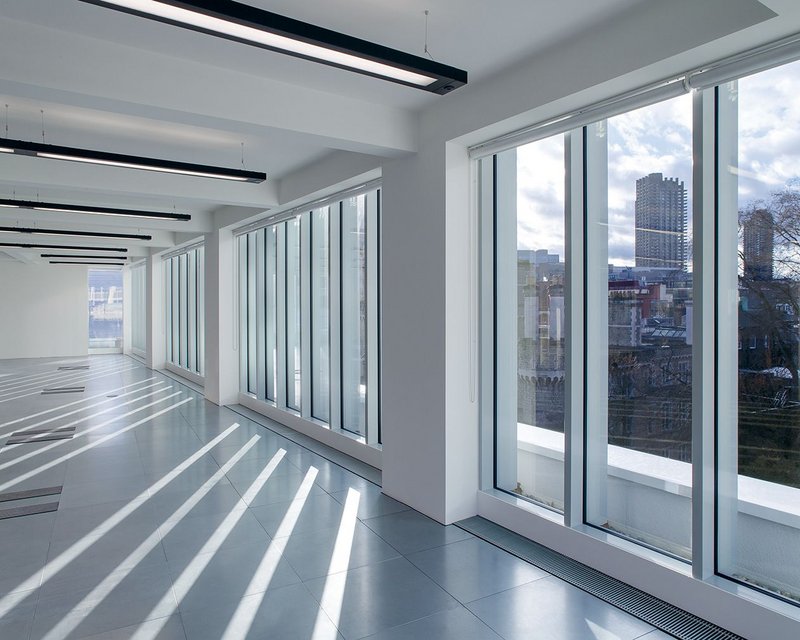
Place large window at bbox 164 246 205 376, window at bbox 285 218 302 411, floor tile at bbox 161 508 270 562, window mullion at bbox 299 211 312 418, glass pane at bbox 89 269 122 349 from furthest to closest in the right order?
glass pane at bbox 89 269 122 349
large window at bbox 164 246 205 376
window at bbox 285 218 302 411
window mullion at bbox 299 211 312 418
floor tile at bbox 161 508 270 562

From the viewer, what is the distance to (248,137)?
5.80 metres

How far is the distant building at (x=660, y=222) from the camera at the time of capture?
3.43 m

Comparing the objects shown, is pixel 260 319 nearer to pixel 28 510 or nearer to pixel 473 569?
pixel 28 510

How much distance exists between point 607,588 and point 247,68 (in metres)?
4.19

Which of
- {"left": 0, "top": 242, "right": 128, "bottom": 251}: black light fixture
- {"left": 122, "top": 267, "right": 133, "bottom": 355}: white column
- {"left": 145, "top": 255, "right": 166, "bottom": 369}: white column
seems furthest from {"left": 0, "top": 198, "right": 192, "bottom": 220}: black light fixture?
{"left": 122, "top": 267, "right": 133, "bottom": 355}: white column

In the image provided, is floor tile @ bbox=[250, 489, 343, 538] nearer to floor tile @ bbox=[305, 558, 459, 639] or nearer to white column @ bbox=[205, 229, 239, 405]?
floor tile @ bbox=[305, 558, 459, 639]

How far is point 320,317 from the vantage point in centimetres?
780

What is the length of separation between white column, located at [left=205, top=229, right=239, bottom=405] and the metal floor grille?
6712 millimetres

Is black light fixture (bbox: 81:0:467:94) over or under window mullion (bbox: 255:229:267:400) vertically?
over

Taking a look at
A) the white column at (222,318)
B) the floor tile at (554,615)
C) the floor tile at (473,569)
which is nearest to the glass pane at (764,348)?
the floor tile at (554,615)

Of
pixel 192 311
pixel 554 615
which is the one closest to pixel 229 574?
pixel 554 615

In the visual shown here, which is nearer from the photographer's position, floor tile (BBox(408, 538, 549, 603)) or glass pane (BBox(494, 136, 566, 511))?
floor tile (BBox(408, 538, 549, 603))

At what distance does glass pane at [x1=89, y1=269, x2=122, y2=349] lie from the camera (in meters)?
21.0

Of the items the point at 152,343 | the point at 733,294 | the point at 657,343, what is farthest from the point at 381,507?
the point at 152,343
